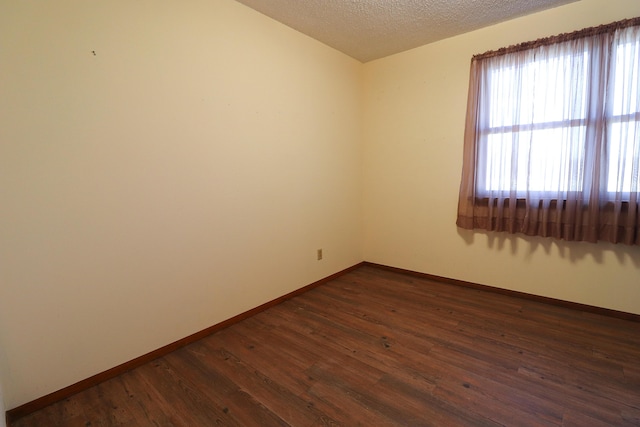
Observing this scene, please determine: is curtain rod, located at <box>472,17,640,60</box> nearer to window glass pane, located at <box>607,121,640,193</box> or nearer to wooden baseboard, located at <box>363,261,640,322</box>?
window glass pane, located at <box>607,121,640,193</box>

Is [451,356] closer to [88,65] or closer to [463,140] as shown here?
[463,140]

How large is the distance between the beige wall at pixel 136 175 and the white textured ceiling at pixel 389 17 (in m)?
0.22

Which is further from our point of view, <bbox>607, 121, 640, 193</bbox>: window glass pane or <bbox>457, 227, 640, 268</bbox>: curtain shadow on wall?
<bbox>457, 227, 640, 268</bbox>: curtain shadow on wall

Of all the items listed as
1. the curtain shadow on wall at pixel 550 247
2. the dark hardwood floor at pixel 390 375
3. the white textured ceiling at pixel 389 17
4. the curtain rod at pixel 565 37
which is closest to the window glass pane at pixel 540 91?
the curtain rod at pixel 565 37

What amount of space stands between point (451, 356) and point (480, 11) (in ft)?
9.44

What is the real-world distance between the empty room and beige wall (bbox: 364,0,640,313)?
0.9 inches

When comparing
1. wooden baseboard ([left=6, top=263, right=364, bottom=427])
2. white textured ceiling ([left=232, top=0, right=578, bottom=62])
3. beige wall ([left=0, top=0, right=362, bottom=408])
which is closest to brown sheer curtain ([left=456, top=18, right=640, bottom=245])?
white textured ceiling ([left=232, top=0, right=578, bottom=62])

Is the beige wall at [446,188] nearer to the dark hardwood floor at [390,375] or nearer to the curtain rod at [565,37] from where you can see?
the curtain rod at [565,37]

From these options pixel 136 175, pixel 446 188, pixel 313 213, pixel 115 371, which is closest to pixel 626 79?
pixel 446 188

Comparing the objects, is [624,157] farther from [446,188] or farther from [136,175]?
[136,175]

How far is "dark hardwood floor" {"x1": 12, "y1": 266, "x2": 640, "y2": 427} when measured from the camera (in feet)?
4.87

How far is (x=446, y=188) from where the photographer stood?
3.18 m

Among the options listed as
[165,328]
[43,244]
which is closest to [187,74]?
[43,244]

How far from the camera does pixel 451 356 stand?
1.95 m
